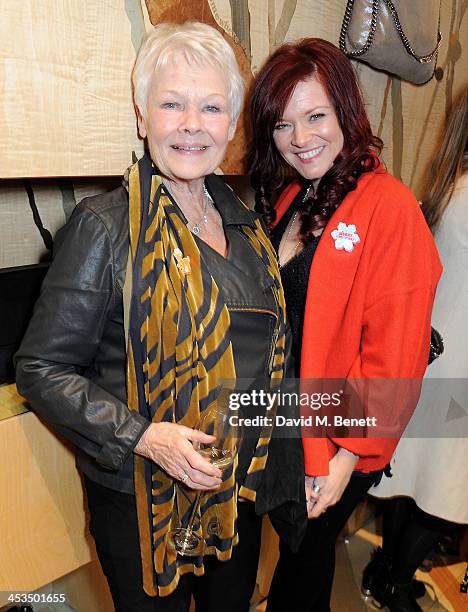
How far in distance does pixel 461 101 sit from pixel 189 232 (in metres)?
0.93

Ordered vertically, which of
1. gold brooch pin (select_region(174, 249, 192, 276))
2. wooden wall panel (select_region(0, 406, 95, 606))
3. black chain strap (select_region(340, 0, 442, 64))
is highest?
black chain strap (select_region(340, 0, 442, 64))

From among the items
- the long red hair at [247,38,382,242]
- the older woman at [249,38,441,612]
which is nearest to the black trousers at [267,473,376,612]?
the older woman at [249,38,441,612]

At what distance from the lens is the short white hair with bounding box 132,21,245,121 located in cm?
95

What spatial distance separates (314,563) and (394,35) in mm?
1460

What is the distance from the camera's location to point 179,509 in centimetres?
105

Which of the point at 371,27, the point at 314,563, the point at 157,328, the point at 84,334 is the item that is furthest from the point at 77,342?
the point at 371,27

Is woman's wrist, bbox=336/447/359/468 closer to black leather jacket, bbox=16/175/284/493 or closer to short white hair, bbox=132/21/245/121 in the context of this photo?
black leather jacket, bbox=16/175/284/493

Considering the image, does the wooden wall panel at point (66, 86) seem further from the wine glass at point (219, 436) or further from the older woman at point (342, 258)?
the wine glass at point (219, 436)

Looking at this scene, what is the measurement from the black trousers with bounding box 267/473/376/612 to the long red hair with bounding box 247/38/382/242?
62 cm

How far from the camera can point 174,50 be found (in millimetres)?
946

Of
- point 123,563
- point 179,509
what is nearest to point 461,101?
point 179,509

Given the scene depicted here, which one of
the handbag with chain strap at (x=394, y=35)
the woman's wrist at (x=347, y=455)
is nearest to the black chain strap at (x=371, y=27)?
the handbag with chain strap at (x=394, y=35)

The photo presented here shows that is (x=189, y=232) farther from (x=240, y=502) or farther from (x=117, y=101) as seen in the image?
(x=240, y=502)

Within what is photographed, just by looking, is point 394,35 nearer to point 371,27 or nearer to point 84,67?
point 371,27
